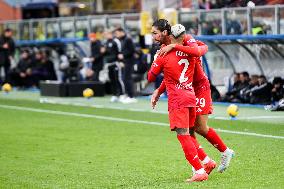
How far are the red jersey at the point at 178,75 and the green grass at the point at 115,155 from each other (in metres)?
0.95

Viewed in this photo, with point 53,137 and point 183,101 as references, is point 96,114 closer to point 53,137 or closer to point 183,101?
point 53,137

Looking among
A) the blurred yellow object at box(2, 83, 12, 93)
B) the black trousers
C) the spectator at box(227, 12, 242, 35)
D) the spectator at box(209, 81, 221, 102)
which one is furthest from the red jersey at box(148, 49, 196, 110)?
the blurred yellow object at box(2, 83, 12, 93)

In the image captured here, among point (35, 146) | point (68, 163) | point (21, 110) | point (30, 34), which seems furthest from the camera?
point (30, 34)

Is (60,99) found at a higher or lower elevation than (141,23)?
lower

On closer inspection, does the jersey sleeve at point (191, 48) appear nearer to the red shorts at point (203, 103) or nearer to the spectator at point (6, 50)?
the red shorts at point (203, 103)

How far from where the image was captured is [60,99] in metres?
27.2

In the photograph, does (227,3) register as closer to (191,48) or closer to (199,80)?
(199,80)

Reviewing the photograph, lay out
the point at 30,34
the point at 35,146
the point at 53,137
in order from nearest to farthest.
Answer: the point at 35,146 < the point at 53,137 < the point at 30,34

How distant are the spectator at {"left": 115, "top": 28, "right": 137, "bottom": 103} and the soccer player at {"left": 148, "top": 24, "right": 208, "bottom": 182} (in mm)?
13474

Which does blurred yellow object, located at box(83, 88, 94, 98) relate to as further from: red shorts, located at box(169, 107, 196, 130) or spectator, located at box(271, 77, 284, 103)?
red shorts, located at box(169, 107, 196, 130)

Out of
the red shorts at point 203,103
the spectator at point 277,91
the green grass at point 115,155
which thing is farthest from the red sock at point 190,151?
the spectator at point 277,91

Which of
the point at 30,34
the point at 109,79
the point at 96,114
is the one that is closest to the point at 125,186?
the point at 96,114

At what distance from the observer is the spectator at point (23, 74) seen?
32406mm

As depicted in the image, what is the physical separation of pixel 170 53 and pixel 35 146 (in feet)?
16.5
